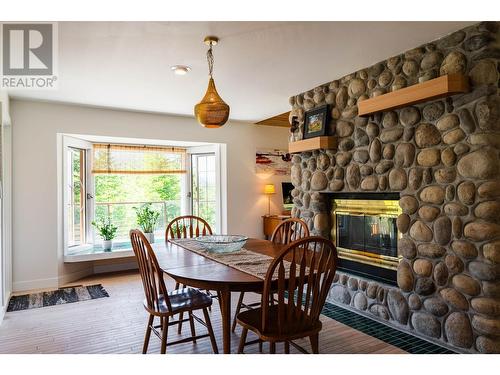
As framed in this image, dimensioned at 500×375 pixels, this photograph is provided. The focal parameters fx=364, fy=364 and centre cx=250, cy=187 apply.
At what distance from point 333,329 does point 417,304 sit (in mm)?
687

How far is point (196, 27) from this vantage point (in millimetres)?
2430

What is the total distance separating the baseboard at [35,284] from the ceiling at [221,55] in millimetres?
2114

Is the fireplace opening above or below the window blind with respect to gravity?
below

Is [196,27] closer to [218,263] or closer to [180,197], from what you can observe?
[218,263]

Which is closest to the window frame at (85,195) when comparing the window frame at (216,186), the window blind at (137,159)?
the window blind at (137,159)

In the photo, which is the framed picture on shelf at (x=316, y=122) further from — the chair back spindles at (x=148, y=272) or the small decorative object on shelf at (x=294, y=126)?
the chair back spindles at (x=148, y=272)

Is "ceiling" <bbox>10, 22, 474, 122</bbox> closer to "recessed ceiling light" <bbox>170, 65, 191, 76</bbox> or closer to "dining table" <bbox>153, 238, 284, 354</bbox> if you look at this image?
"recessed ceiling light" <bbox>170, 65, 191, 76</bbox>

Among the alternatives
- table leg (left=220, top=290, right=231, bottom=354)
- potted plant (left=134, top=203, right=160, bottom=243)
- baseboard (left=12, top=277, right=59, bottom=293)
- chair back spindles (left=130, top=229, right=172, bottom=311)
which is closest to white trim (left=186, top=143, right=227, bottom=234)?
potted plant (left=134, top=203, right=160, bottom=243)

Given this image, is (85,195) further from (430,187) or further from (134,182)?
(430,187)

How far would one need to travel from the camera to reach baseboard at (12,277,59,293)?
13.6ft

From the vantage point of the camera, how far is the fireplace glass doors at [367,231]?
317cm

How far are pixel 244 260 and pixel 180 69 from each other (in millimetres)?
1838

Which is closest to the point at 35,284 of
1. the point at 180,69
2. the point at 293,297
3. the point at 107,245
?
the point at 107,245
